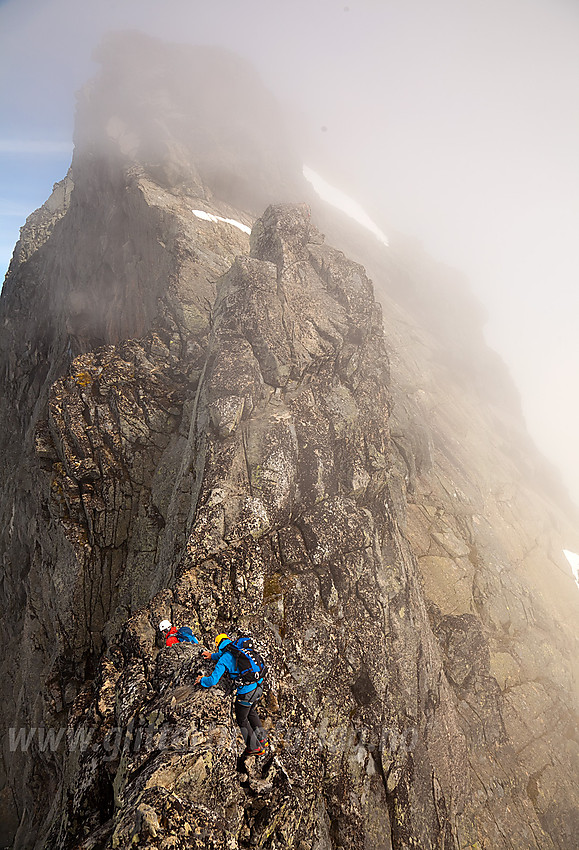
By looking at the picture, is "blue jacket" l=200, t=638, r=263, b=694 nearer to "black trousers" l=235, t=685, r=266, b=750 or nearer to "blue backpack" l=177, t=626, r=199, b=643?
"black trousers" l=235, t=685, r=266, b=750

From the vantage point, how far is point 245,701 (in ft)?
35.7

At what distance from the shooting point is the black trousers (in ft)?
35.8

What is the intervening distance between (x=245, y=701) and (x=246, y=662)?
91cm

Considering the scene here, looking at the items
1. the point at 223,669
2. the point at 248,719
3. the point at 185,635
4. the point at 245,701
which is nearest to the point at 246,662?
the point at 223,669

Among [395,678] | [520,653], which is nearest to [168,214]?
[395,678]

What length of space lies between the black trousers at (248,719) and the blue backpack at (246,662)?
31 cm

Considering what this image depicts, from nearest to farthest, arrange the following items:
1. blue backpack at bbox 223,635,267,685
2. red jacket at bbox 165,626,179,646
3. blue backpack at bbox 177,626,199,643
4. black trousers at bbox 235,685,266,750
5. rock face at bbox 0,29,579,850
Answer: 1. black trousers at bbox 235,685,266,750
2. blue backpack at bbox 223,635,267,685
3. rock face at bbox 0,29,579,850
4. red jacket at bbox 165,626,179,646
5. blue backpack at bbox 177,626,199,643

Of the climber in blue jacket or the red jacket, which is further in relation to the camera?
the red jacket

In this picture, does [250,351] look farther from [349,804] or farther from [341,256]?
[349,804]

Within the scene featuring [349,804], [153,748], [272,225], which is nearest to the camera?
[153,748]

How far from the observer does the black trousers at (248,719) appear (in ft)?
35.8

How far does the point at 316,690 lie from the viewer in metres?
13.6

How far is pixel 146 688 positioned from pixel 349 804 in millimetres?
7426

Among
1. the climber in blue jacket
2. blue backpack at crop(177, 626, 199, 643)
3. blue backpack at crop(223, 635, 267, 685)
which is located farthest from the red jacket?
blue backpack at crop(223, 635, 267, 685)
